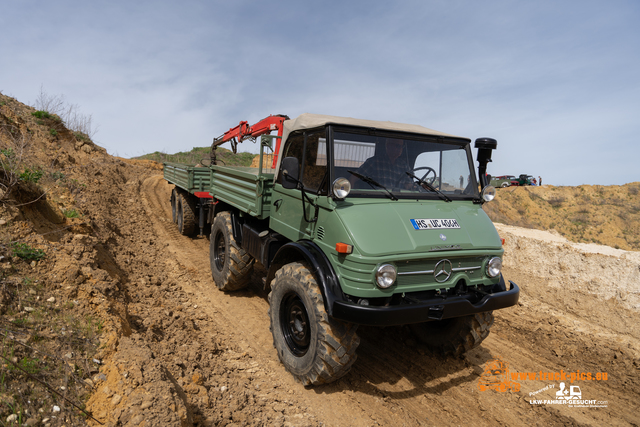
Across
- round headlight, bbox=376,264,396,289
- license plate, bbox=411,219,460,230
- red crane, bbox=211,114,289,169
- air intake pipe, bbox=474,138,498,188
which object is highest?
red crane, bbox=211,114,289,169

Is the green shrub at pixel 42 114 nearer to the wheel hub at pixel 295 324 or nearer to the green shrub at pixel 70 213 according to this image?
the green shrub at pixel 70 213

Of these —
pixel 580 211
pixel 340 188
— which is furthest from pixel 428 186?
pixel 580 211

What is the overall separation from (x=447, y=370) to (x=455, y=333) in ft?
1.39

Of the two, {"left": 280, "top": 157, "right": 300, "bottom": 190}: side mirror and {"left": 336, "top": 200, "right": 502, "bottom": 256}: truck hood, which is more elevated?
{"left": 280, "top": 157, "right": 300, "bottom": 190}: side mirror

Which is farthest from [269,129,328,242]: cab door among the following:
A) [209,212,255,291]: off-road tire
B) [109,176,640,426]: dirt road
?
[109,176,640,426]: dirt road

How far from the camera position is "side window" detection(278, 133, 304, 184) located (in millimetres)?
4051

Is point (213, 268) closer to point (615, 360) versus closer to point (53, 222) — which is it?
point (53, 222)

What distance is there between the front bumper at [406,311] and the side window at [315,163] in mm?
1189

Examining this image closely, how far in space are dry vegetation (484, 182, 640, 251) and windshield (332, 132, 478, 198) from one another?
12.9 metres

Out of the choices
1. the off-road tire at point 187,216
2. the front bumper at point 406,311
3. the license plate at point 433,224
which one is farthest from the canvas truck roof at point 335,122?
the off-road tire at point 187,216

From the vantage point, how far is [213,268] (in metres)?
6.11

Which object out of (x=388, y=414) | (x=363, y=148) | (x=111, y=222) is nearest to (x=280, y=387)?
(x=388, y=414)

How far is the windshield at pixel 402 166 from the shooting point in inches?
138

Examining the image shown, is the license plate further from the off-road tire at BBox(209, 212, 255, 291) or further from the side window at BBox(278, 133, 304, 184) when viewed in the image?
the off-road tire at BBox(209, 212, 255, 291)
